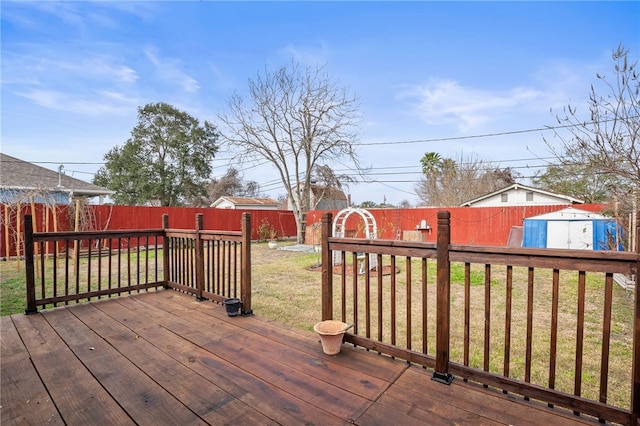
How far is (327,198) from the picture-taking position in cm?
2384

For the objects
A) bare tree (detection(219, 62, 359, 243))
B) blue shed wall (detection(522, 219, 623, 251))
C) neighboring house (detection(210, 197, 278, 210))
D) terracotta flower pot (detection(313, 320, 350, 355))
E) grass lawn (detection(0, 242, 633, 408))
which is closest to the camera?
terracotta flower pot (detection(313, 320, 350, 355))

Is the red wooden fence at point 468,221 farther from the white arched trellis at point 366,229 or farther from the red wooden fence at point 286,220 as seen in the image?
the white arched trellis at point 366,229

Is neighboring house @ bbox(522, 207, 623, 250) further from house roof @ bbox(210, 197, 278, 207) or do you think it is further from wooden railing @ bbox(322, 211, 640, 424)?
house roof @ bbox(210, 197, 278, 207)

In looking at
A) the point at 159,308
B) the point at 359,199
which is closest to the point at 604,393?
the point at 159,308

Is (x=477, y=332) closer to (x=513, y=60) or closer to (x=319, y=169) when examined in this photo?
(x=513, y=60)

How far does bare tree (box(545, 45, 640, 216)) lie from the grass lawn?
197 centimetres

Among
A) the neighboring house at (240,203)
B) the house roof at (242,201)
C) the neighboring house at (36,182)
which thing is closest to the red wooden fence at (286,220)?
the neighboring house at (36,182)

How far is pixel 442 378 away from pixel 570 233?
10456 millimetres

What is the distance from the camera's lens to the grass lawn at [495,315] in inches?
107

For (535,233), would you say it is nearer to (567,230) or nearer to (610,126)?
(567,230)

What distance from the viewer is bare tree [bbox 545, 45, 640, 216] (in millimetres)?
3672

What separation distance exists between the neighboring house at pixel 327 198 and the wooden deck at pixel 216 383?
65.6 feet

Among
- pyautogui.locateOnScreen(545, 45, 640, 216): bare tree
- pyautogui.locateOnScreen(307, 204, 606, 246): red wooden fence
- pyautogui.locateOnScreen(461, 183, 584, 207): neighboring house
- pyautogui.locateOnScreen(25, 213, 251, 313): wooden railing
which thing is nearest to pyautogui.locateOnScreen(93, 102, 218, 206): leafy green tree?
pyautogui.locateOnScreen(307, 204, 606, 246): red wooden fence

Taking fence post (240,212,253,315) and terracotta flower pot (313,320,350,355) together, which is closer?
terracotta flower pot (313,320,350,355)
